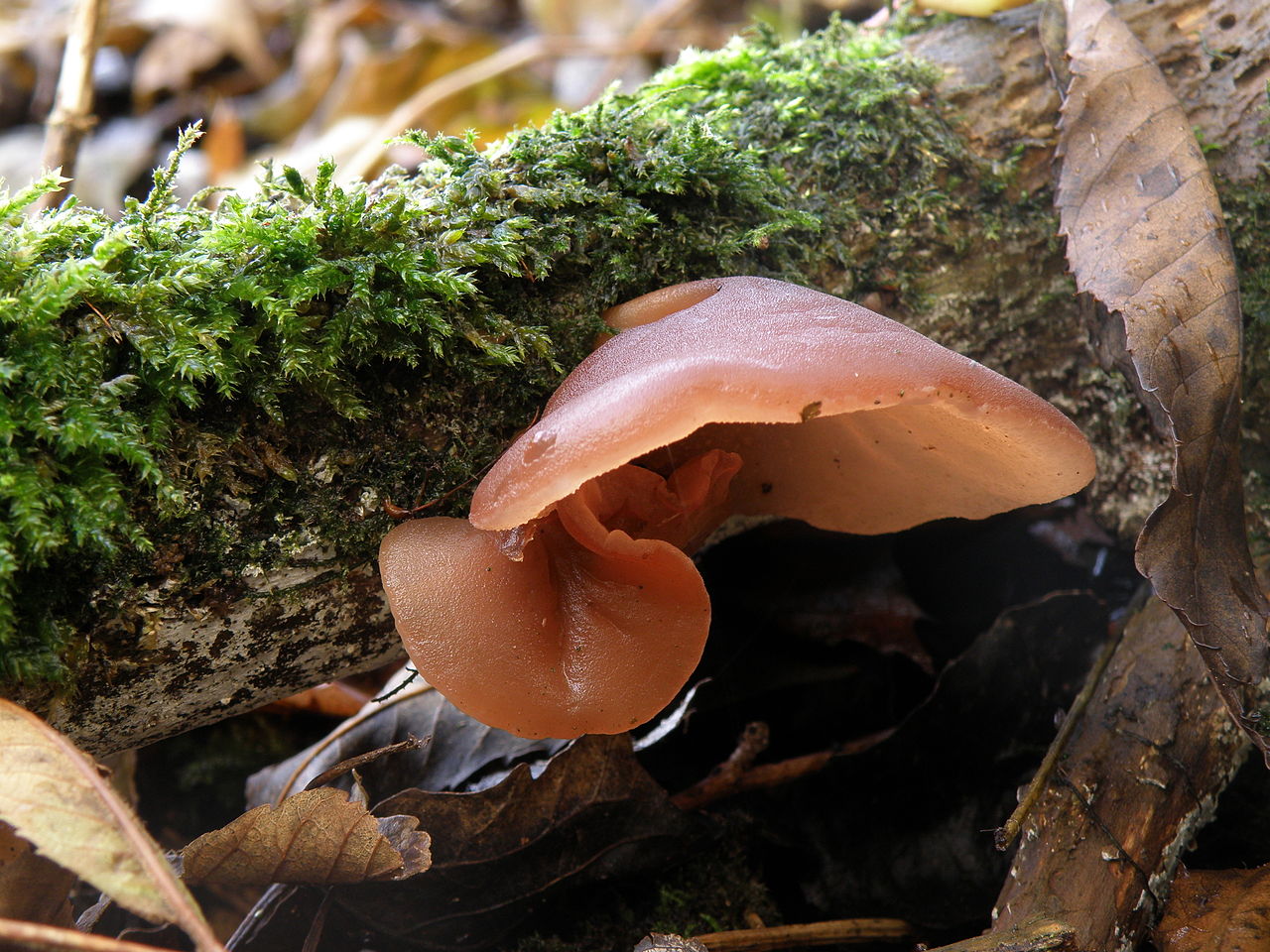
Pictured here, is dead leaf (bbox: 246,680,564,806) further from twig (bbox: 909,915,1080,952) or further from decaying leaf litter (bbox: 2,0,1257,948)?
twig (bbox: 909,915,1080,952)

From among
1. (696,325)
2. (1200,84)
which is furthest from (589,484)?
(1200,84)

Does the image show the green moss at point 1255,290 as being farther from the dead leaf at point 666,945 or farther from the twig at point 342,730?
the twig at point 342,730

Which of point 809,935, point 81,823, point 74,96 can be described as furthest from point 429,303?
point 74,96

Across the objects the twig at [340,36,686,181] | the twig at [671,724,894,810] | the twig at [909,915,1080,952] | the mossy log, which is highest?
the twig at [340,36,686,181]

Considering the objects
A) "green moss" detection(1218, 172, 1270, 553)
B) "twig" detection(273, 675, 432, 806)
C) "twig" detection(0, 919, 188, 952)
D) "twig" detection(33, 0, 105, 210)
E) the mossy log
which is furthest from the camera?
"twig" detection(33, 0, 105, 210)

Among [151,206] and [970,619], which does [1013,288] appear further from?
[151,206]

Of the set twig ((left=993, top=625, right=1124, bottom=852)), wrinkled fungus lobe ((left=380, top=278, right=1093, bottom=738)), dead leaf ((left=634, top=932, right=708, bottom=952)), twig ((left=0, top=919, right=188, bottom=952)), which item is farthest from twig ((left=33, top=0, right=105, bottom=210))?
twig ((left=993, top=625, right=1124, bottom=852))
